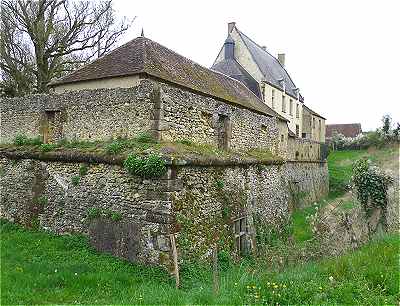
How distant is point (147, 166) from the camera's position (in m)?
8.20

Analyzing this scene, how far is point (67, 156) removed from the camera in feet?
31.8

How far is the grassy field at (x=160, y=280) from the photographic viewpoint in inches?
238

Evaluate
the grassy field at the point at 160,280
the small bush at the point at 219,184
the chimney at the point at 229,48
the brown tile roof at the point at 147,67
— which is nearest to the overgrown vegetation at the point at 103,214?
the grassy field at the point at 160,280

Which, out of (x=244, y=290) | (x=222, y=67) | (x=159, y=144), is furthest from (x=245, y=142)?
(x=222, y=67)

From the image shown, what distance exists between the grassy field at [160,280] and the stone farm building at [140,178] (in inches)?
19.6

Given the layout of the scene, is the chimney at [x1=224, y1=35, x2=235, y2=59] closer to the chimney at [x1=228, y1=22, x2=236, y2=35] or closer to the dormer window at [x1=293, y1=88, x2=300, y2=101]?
the chimney at [x1=228, y1=22, x2=236, y2=35]

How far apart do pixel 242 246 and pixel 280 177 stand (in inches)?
204

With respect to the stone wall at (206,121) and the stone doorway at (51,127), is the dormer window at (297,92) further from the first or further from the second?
the stone doorway at (51,127)

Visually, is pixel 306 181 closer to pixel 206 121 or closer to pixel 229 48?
pixel 229 48

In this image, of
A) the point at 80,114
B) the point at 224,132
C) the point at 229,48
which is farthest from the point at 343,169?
the point at 80,114

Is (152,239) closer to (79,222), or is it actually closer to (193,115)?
(79,222)

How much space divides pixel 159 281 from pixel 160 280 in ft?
0.10

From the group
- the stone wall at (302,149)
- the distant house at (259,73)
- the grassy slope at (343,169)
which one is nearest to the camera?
the grassy slope at (343,169)

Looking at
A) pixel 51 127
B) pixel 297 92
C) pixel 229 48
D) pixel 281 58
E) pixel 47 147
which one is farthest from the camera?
pixel 281 58
